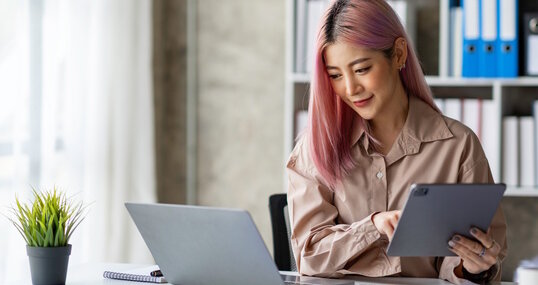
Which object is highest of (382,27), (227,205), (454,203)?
(382,27)

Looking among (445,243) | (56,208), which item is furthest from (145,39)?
(445,243)

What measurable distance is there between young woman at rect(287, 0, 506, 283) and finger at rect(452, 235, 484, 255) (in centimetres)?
21

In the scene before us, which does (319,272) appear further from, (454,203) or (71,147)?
(71,147)

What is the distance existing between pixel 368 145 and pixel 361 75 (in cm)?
19

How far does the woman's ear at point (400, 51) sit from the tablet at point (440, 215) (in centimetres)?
55

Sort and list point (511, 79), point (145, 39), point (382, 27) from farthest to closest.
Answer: point (145, 39)
point (511, 79)
point (382, 27)

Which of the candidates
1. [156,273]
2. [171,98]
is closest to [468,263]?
[156,273]

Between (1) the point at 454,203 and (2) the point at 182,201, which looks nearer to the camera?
(1) the point at 454,203

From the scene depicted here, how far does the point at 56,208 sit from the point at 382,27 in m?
0.89

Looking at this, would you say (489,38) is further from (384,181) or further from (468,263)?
(468,263)

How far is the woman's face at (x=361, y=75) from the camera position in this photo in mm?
1921

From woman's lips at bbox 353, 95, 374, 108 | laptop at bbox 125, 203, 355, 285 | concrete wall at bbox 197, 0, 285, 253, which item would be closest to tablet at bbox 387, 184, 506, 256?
laptop at bbox 125, 203, 355, 285

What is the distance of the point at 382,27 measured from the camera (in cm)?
192

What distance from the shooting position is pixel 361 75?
1.93 meters
